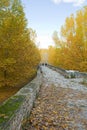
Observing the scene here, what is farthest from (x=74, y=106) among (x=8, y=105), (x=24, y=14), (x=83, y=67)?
(x=83, y=67)

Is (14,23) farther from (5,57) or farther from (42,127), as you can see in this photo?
(42,127)

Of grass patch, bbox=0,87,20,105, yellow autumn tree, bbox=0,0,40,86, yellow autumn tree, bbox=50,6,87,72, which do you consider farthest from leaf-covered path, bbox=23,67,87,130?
yellow autumn tree, bbox=50,6,87,72

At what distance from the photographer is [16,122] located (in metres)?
5.78

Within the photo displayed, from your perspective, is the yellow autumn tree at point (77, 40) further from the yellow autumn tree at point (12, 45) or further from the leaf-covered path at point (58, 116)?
the leaf-covered path at point (58, 116)

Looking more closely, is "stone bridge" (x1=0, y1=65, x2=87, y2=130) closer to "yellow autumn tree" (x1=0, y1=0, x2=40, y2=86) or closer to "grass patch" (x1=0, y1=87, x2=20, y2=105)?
"yellow autumn tree" (x1=0, y1=0, x2=40, y2=86)

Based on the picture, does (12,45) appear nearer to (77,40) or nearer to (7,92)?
(7,92)

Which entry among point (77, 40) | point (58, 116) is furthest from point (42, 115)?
point (77, 40)

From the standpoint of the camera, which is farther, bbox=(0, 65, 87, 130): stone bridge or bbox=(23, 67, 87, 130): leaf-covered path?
bbox=(23, 67, 87, 130): leaf-covered path

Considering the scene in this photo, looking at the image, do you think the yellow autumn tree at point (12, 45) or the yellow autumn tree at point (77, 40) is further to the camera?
the yellow autumn tree at point (77, 40)

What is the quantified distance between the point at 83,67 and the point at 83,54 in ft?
6.50

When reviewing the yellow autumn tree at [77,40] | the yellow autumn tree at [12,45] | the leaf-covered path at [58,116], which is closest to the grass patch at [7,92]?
the yellow autumn tree at [12,45]

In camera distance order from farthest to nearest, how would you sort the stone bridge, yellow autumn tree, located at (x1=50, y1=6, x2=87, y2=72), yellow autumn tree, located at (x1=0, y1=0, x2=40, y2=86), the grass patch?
1. yellow autumn tree, located at (x1=50, y1=6, x2=87, y2=72)
2. the grass patch
3. yellow autumn tree, located at (x1=0, y1=0, x2=40, y2=86)
4. the stone bridge

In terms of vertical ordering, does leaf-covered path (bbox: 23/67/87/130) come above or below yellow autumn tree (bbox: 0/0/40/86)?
below

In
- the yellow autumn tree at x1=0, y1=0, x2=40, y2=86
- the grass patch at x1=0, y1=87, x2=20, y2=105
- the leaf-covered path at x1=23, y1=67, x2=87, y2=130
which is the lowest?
the grass patch at x1=0, y1=87, x2=20, y2=105
